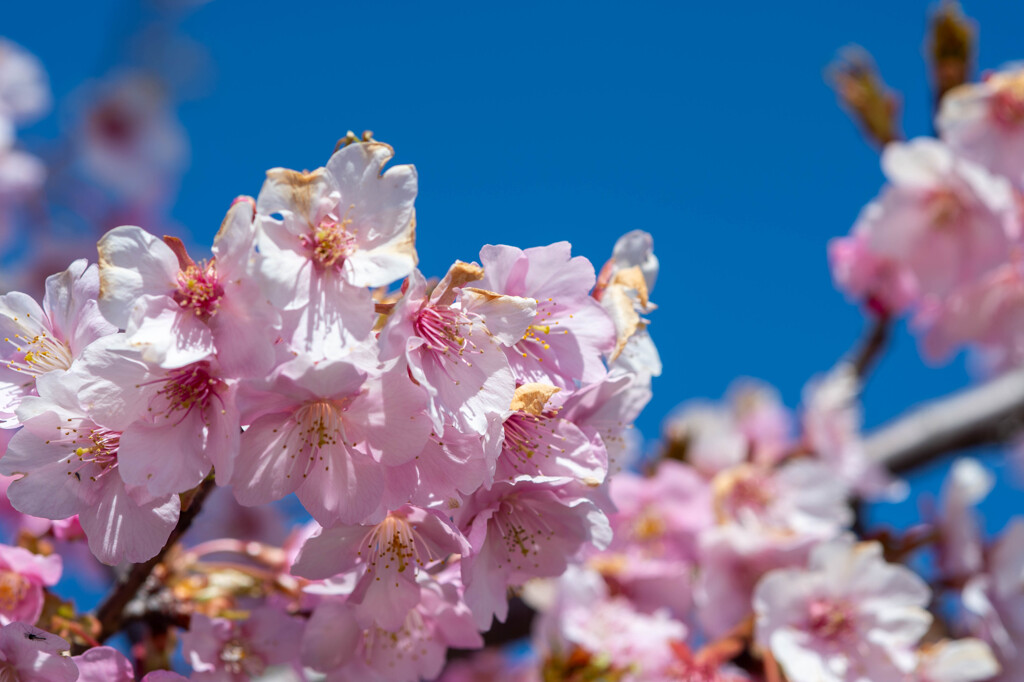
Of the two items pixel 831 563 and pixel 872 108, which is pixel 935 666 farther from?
pixel 872 108

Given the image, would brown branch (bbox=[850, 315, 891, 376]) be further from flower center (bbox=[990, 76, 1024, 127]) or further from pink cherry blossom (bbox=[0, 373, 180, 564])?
pink cherry blossom (bbox=[0, 373, 180, 564])

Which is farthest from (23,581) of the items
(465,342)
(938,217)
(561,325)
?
(938,217)

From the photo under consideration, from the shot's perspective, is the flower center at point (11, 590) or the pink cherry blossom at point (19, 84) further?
the pink cherry blossom at point (19, 84)

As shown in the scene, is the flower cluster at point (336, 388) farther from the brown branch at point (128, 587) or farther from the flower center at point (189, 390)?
the brown branch at point (128, 587)

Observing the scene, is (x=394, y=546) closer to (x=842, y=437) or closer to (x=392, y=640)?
(x=392, y=640)

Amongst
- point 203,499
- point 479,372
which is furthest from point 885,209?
point 203,499

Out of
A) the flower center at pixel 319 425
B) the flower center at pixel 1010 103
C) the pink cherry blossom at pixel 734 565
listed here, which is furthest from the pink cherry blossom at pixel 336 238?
the flower center at pixel 1010 103
